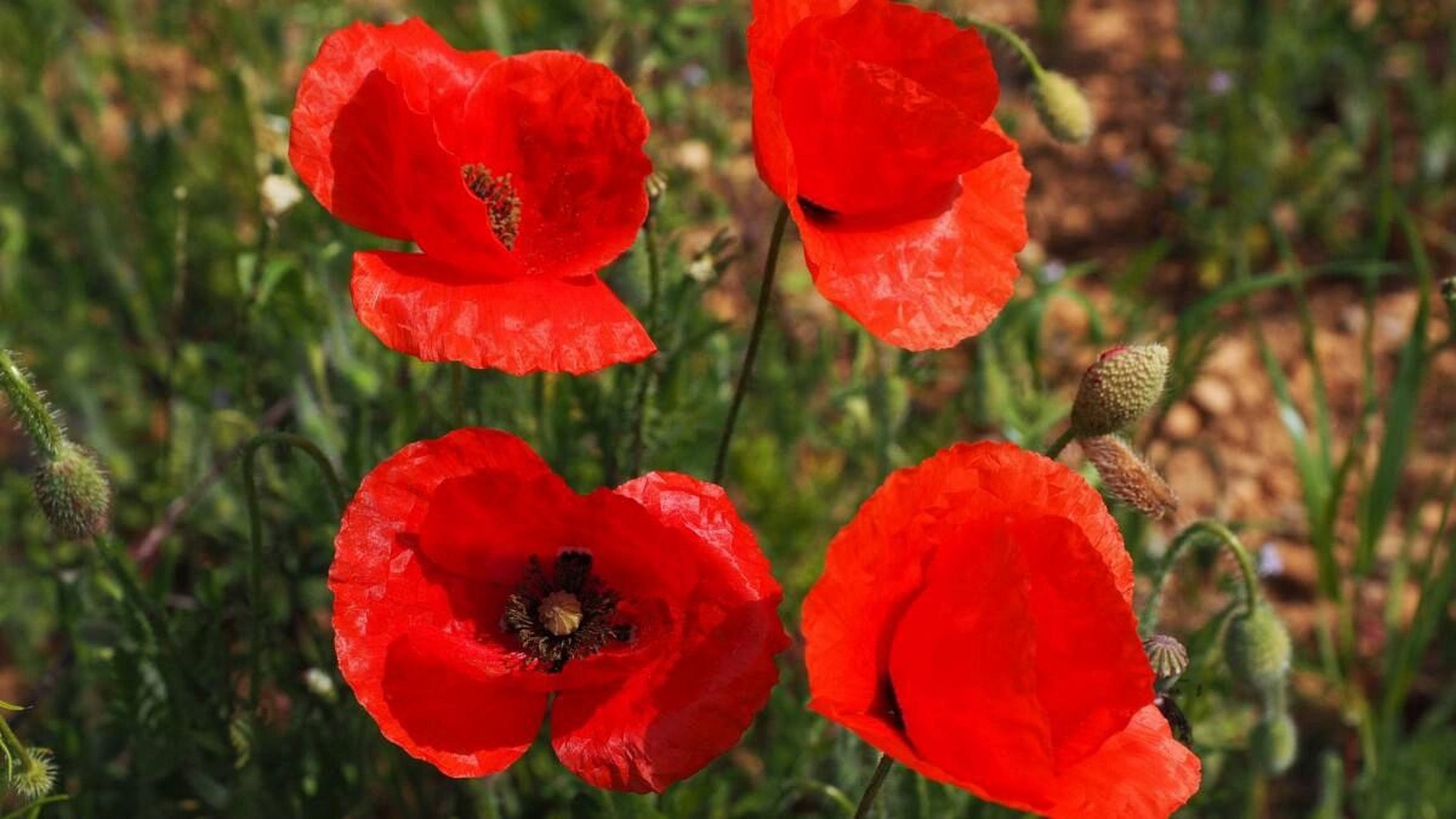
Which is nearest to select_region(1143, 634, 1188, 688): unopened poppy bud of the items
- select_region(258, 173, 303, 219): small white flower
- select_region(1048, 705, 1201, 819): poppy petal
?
select_region(1048, 705, 1201, 819): poppy petal

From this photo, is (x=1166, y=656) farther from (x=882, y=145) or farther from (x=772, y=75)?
(x=772, y=75)

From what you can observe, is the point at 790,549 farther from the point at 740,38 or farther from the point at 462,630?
the point at 740,38

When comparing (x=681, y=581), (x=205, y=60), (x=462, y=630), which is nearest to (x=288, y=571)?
(x=462, y=630)

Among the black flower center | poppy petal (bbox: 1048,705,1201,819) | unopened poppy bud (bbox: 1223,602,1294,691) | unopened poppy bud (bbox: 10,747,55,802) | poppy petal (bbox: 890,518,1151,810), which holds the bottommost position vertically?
unopened poppy bud (bbox: 10,747,55,802)

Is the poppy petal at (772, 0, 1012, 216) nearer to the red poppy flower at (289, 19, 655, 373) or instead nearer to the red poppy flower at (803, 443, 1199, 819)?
the red poppy flower at (289, 19, 655, 373)

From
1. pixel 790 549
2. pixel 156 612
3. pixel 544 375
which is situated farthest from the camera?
pixel 790 549

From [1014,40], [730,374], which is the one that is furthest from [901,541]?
[730,374]

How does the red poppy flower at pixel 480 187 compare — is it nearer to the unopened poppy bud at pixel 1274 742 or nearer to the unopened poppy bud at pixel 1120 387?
the unopened poppy bud at pixel 1120 387
